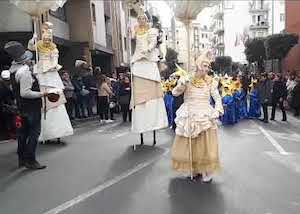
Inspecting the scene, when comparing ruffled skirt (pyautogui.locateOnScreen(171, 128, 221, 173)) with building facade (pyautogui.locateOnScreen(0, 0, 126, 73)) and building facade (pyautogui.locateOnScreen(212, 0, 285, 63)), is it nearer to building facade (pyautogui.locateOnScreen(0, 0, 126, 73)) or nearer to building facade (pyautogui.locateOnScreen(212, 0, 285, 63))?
building facade (pyautogui.locateOnScreen(0, 0, 126, 73))

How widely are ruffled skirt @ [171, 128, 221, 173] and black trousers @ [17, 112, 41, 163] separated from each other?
2490 mm

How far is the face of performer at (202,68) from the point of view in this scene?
7262mm

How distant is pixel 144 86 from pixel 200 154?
354cm

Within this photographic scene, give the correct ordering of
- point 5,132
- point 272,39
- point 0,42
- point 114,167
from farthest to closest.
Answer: point 272,39
point 0,42
point 5,132
point 114,167

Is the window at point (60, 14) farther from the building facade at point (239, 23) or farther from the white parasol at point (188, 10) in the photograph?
the building facade at point (239, 23)

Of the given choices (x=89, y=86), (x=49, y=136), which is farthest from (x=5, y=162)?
(x=89, y=86)

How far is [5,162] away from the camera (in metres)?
9.27

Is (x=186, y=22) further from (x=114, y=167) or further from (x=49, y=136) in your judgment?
(x=49, y=136)

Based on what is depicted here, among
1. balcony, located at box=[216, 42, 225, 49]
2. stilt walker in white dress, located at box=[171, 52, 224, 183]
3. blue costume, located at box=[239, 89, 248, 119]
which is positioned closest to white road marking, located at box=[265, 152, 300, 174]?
stilt walker in white dress, located at box=[171, 52, 224, 183]

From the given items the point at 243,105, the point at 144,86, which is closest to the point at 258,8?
the point at 243,105

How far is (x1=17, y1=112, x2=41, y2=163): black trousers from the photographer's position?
8312 mm

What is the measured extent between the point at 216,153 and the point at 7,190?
3009 mm

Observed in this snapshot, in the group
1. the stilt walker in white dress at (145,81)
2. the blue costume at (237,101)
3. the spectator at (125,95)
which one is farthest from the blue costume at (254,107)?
the stilt walker in white dress at (145,81)

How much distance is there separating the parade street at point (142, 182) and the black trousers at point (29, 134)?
0.30 m
